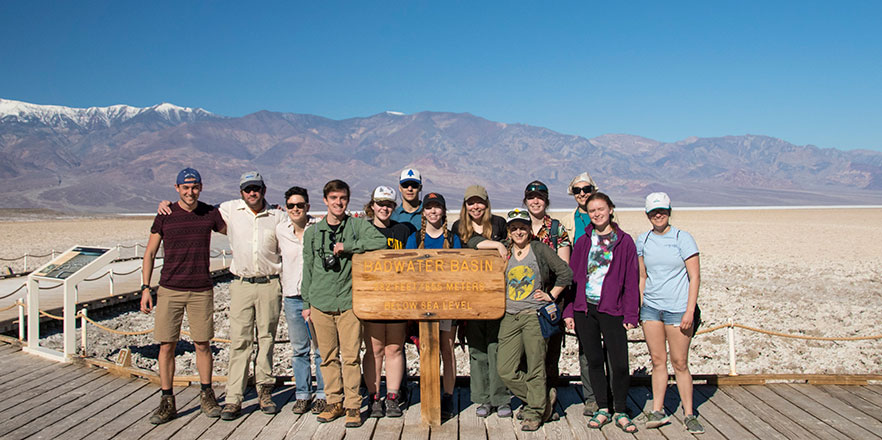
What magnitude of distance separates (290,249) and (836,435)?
4.21 meters

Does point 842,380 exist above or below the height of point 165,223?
below

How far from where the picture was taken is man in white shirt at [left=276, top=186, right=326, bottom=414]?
4.88 m

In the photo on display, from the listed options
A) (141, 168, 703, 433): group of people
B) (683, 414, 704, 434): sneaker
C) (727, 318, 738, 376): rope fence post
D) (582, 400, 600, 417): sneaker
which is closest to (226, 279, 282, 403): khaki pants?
(141, 168, 703, 433): group of people

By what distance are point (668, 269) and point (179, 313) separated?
373 centimetres

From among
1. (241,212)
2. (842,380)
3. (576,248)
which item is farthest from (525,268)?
(842,380)

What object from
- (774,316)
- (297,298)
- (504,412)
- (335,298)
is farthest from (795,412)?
(774,316)

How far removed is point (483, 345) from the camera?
4.72 m

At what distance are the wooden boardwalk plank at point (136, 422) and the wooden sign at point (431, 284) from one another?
185 centimetres

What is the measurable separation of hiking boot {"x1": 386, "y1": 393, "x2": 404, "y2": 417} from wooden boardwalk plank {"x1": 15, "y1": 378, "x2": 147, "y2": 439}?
89.1 inches

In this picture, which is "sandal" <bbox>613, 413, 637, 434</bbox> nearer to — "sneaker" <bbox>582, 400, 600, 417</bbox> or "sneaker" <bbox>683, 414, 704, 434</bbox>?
"sneaker" <bbox>582, 400, 600, 417</bbox>

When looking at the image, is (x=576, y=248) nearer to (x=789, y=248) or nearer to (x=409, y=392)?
(x=409, y=392)

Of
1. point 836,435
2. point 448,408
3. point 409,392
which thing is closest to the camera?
point 836,435

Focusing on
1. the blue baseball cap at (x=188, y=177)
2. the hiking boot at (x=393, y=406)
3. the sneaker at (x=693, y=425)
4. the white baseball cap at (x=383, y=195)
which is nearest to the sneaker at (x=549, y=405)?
the sneaker at (x=693, y=425)

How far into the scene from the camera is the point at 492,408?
4.78m
